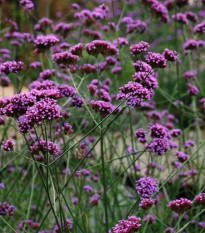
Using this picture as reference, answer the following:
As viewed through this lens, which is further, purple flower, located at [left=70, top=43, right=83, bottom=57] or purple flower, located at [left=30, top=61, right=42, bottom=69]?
purple flower, located at [left=30, top=61, right=42, bottom=69]

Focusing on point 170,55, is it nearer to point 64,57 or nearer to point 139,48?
point 139,48

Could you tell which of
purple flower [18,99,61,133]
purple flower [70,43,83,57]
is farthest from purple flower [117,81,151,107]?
purple flower [70,43,83,57]

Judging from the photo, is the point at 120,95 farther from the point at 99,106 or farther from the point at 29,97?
the point at 29,97

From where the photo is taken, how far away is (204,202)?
1.30 m

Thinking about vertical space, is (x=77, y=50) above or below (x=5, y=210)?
above

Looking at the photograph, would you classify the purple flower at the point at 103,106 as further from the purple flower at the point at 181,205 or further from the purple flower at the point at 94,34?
the purple flower at the point at 94,34

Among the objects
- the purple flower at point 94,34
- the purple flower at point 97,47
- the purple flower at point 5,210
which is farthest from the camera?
the purple flower at point 94,34

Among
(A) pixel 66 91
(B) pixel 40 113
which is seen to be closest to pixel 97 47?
(A) pixel 66 91

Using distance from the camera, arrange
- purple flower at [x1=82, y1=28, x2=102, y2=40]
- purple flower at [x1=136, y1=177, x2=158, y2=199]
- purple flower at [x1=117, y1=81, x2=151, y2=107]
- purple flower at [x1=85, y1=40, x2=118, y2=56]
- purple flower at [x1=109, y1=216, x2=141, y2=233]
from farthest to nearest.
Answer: purple flower at [x1=82, y1=28, x2=102, y2=40] → purple flower at [x1=85, y1=40, x2=118, y2=56] → purple flower at [x1=136, y1=177, x2=158, y2=199] → purple flower at [x1=117, y1=81, x2=151, y2=107] → purple flower at [x1=109, y1=216, x2=141, y2=233]

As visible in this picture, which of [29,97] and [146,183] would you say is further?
[146,183]

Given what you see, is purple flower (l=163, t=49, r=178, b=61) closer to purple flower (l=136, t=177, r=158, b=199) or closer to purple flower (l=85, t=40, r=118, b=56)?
purple flower (l=85, t=40, r=118, b=56)

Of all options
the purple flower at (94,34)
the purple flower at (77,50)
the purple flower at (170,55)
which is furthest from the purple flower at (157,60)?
the purple flower at (94,34)

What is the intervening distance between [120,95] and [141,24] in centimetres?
137

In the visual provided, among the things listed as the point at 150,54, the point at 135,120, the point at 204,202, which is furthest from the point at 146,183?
the point at 135,120
